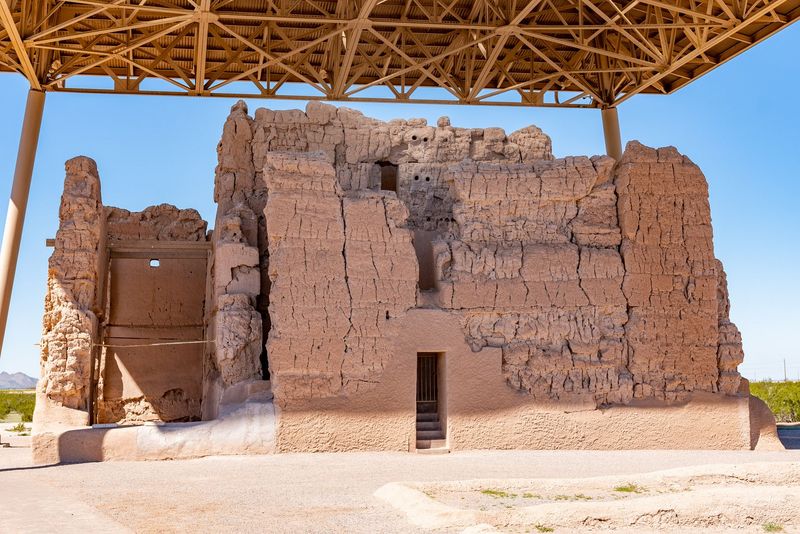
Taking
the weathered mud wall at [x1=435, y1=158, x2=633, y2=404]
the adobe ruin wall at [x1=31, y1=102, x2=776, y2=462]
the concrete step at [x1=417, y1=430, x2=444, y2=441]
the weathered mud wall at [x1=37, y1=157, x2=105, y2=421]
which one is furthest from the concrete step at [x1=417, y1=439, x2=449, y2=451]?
the weathered mud wall at [x1=37, y1=157, x2=105, y2=421]

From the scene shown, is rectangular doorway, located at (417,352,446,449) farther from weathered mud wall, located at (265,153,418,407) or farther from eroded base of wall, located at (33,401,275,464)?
eroded base of wall, located at (33,401,275,464)

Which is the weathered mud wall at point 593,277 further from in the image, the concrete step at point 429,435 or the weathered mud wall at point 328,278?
the concrete step at point 429,435

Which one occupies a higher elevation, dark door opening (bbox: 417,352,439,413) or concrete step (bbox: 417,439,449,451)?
dark door opening (bbox: 417,352,439,413)

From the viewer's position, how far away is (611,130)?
1838cm

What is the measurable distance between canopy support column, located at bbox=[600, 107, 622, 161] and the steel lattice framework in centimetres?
20

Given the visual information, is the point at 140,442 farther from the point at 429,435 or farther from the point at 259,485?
the point at 429,435

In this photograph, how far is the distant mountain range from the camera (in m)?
107

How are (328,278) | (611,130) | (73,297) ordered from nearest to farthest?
(328,278)
(73,297)
(611,130)

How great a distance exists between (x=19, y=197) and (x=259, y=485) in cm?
920

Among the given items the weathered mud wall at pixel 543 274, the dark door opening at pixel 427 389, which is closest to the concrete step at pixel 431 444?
the dark door opening at pixel 427 389

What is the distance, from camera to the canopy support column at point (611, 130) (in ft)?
59.8

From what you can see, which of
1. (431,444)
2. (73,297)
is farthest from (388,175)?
(73,297)

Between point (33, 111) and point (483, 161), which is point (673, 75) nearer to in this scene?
point (483, 161)

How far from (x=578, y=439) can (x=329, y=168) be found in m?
4.94
